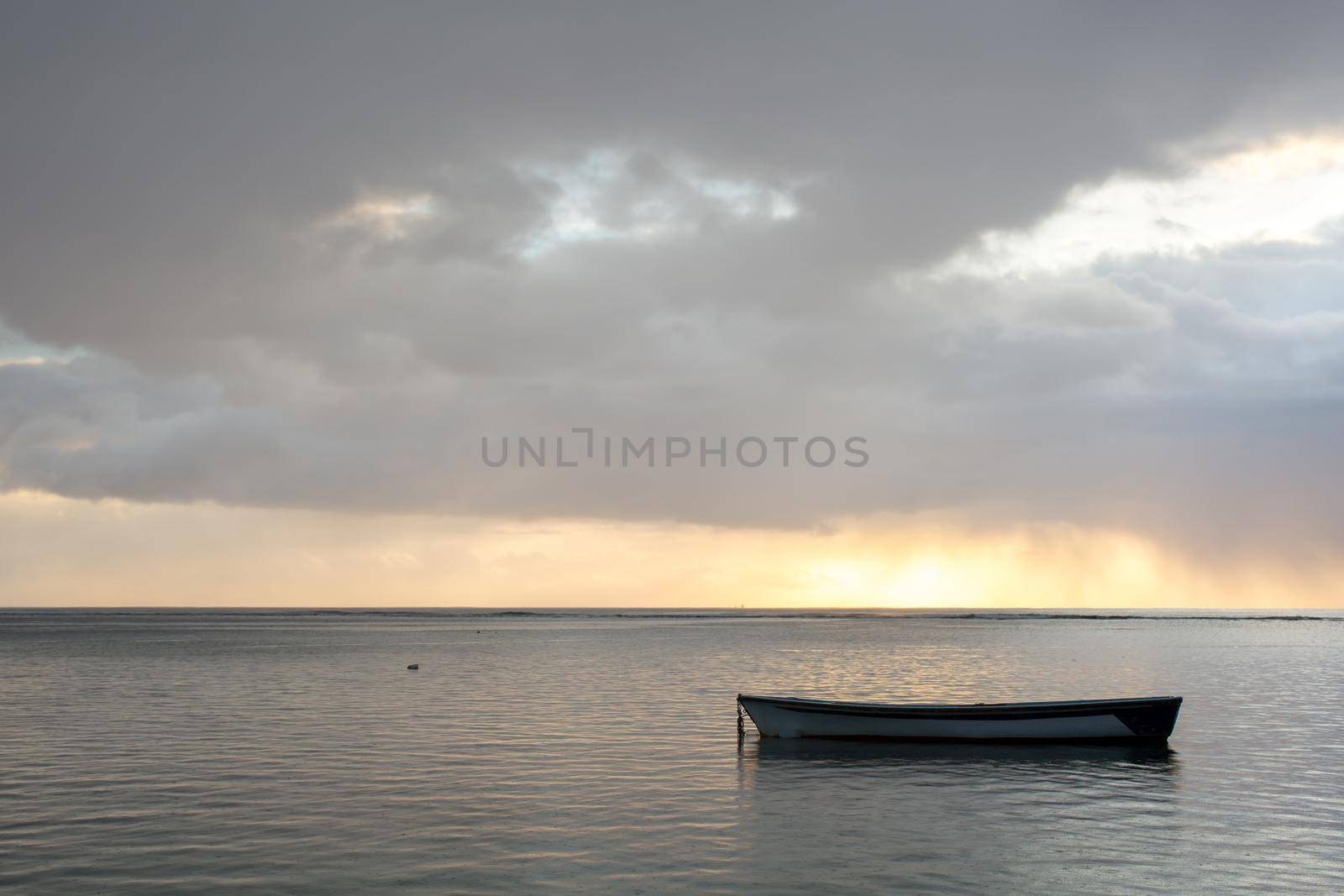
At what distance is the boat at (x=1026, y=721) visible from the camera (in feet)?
116

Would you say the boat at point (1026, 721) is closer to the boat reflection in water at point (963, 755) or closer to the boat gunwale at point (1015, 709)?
the boat gunwale at point (1015, 709)

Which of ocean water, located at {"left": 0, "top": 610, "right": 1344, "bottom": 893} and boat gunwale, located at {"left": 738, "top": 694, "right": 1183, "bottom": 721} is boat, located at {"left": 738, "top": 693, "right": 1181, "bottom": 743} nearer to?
boat gunwale, located at {"left": 738, "top": 694, "right": 1183, "bottom": 721}

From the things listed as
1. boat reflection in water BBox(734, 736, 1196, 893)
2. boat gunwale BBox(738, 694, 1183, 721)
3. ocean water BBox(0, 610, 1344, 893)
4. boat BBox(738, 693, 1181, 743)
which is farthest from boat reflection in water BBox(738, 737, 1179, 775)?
boat gunwale BBox(738, 694, 1183, 721)

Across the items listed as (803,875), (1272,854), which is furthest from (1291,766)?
(803,875)

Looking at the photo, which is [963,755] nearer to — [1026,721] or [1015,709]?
[1015,709]

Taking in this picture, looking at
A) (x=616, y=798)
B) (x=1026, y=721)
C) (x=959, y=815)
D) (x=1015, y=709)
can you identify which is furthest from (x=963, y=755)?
(x=616, y=798)

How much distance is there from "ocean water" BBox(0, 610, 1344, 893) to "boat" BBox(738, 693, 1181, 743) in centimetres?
56

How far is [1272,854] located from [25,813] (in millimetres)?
28071

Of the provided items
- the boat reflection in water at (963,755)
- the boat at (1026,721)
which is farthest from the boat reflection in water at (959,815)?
the boat at (1026,721)

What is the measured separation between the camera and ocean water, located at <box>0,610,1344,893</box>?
62.7 ft

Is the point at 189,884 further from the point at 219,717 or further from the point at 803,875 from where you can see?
the point at 219,717

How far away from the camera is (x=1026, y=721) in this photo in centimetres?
3544

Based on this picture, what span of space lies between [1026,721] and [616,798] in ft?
55.2

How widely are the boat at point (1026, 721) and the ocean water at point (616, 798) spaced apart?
0.56m
